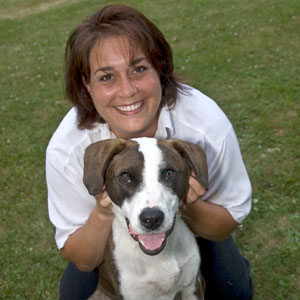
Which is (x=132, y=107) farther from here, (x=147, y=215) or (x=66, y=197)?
(x=147, y=215)

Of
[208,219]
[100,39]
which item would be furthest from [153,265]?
[100,39]

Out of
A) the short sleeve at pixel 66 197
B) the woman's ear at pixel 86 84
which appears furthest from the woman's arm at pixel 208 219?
the woman's ear at pixel 86 84

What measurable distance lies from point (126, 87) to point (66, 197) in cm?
92

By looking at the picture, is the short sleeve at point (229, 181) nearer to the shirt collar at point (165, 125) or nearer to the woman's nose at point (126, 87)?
the shirt collar at point (165, 125)

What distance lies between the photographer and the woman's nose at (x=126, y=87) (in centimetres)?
314

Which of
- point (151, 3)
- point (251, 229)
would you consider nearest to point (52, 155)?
point (251, 229)

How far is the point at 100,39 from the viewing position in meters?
3.16

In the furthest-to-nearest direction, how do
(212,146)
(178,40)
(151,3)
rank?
1. (151,3)
2. (178,40)
3. (212,146)

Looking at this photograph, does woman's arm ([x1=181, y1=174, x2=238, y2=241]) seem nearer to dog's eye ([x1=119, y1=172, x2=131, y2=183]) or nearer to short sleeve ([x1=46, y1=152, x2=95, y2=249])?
dog's eye ([x1=119, y1=172, x2=131, y2=183])

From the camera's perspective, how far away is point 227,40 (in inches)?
372

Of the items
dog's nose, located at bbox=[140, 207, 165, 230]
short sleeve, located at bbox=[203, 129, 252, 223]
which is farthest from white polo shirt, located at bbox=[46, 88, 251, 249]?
dog's nose, located at bbox=[140, 207, 165, 230]

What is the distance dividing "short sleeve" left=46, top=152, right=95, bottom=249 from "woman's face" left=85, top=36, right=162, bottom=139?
1.55 feet

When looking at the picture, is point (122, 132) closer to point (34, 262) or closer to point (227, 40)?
point (34, 262)

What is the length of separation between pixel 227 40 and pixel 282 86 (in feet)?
8.88
